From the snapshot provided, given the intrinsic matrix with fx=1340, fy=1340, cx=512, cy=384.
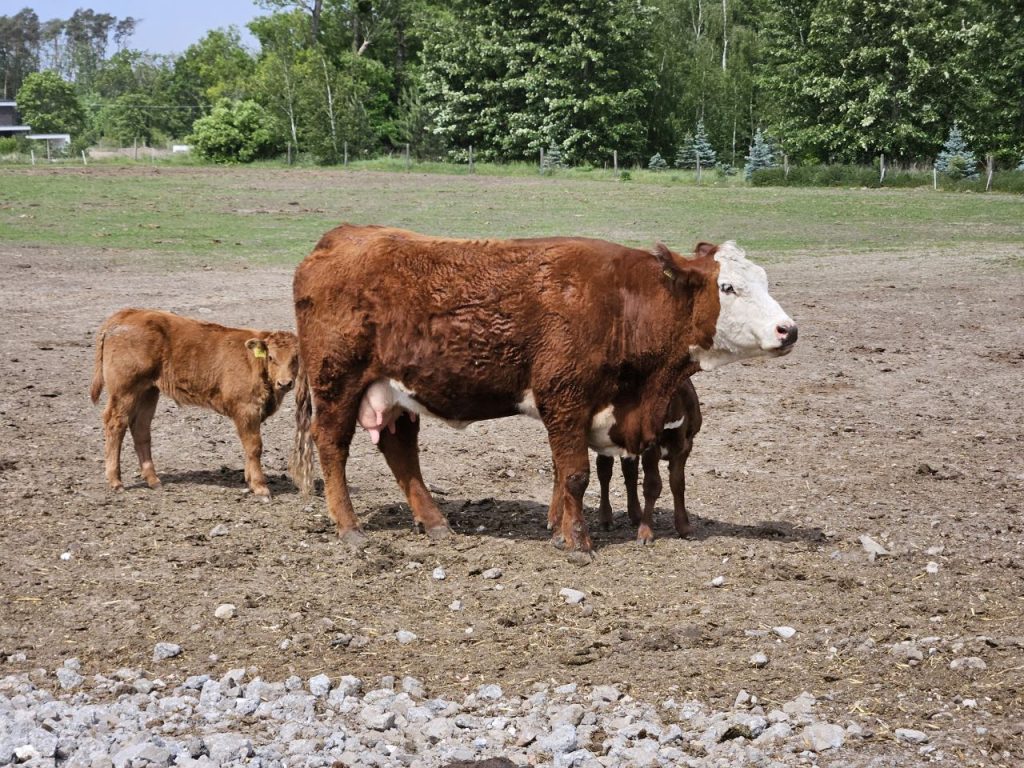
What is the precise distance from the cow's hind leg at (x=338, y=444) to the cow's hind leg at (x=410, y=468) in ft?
0.99

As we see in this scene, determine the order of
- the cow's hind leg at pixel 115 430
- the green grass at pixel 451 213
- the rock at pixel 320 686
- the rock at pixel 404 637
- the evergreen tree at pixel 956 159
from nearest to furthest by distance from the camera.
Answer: the rock at pixel 320 686, the rock at pixel 404 637, the cow's hind leg at pixel 115 430, the green grass at pixel 451 213, the evergreen tree at pixel 956 159

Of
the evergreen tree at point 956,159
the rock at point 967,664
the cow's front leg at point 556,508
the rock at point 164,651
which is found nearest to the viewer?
the rock at point 967,664

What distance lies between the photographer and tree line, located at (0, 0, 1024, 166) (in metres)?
59.6

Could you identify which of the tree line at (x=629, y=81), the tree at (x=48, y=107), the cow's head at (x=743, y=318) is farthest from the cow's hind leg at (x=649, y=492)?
the tree at (x=48, y=107)

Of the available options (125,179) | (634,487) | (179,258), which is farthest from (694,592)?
(125,179)

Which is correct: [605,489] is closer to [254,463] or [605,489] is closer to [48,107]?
[254,463]

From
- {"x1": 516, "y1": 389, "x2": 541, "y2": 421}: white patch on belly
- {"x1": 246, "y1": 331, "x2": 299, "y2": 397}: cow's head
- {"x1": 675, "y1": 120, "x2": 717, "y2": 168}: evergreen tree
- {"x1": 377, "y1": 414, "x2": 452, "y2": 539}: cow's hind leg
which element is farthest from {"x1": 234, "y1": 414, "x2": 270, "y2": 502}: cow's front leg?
{"x1": 675, "y1": 120, "x2": 717, "y2": 168}: evergreen tree

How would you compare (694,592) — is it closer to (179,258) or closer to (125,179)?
(179,258)

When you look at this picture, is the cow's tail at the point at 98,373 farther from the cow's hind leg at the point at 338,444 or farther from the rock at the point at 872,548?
the rock at the point at 872,548

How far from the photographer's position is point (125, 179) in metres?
45.5

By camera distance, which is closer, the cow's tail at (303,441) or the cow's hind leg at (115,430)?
the cow's tail at (303,441)

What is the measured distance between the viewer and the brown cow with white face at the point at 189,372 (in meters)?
9.92

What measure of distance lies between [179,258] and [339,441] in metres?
17.5

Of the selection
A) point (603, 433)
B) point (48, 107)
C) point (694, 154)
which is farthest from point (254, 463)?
point (48, 107)
